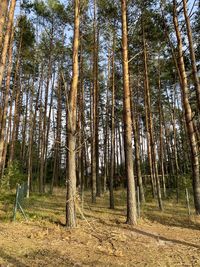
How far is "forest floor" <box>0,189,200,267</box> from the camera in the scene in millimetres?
4914

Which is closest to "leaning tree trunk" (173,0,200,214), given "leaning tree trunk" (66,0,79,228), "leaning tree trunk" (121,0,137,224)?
"leaning tree trunk" (121,0,137,224)

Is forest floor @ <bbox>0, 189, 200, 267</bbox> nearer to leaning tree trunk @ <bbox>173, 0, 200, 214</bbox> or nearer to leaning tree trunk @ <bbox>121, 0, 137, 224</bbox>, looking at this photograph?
leaning tree trunk @ <bbox>121, 0, 137, 224</bbox>

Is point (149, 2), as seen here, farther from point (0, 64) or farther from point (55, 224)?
point (55, 224)

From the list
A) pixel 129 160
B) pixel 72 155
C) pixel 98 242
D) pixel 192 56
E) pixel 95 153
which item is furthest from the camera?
pixel 95 153

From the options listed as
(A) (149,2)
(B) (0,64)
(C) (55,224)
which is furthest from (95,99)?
(C) (55,224)

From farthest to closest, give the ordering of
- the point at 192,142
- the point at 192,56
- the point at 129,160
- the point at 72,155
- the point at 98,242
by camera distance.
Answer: the point at 192,56 → the point at 192,142 → the point at 129,160 → the point at 72,155 → the point at 98,242

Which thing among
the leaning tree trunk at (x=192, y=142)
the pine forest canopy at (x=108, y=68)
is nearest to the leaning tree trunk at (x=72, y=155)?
the pine forest canopy at (x=108, y=68)

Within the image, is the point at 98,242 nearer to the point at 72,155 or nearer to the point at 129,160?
the point at 72,155

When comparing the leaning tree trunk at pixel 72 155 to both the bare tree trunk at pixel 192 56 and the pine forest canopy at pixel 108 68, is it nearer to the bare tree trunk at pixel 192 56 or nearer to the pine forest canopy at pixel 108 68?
the pine forest canopy at pixel 108 68

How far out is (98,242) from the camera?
6172 millimetres

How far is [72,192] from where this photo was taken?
7383 mm

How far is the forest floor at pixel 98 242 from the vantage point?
4.91 m

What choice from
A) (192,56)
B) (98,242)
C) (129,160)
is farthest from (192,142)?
(98,242)

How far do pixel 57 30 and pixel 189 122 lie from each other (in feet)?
36.1
